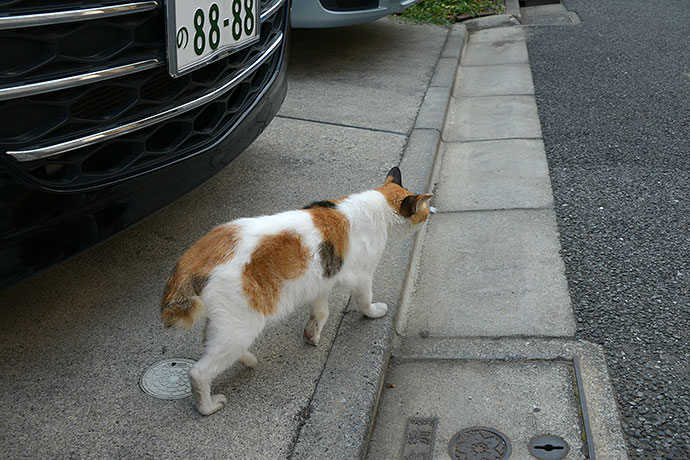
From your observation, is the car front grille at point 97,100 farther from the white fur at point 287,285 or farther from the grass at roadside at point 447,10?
the grass at roadside at point 447,10

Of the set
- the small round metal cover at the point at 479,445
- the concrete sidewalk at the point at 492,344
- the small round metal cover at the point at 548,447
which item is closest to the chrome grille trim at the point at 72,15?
the concrete sidewalk at the point at 492,344

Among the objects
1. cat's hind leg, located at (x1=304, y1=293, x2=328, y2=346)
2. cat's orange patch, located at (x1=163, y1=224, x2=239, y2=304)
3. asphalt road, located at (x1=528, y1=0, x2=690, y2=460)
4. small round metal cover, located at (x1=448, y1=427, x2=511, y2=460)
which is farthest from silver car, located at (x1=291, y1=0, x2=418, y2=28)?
small round metal cover, located at (x1=448, y1=427, x2=511, y2=460)

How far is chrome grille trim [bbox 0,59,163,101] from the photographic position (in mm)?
2061

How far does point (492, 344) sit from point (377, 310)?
1.56ft

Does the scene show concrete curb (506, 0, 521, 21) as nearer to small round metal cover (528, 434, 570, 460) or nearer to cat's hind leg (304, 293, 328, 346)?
cat's hind leg (304, 293, 328, 346)

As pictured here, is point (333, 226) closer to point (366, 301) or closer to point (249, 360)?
point (366, 301)

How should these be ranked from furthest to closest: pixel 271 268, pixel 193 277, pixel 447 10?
pixel 447 10 < pixel 271 268 < pixel 193 277

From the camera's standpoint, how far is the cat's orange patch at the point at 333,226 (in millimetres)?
2570

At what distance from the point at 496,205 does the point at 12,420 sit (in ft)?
8.90

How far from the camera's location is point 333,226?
2.62 m

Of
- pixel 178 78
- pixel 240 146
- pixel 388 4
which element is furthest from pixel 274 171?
pixel 388 4

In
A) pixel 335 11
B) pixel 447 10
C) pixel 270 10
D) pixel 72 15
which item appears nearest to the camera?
pixel 72 15

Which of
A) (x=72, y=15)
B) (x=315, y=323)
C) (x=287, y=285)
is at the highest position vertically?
(x=72, y=15)

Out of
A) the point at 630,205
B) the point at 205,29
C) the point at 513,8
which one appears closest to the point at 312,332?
the point at 205,29
